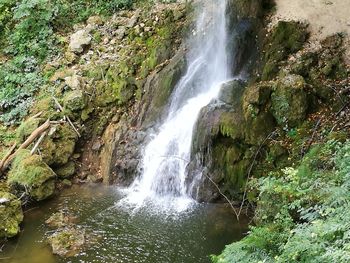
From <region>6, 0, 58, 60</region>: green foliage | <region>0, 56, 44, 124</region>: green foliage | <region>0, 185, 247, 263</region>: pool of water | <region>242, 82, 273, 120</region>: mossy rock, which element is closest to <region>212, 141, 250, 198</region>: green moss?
<region>0, 185, 247, 263</region>: pool of water

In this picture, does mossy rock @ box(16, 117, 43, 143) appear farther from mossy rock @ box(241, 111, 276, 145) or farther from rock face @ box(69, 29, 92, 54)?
mossy rock @ box(241, 111, 276, 145)

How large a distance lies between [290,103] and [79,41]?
7.22 meters

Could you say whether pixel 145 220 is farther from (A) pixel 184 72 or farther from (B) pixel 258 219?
(A) pixel 184 72

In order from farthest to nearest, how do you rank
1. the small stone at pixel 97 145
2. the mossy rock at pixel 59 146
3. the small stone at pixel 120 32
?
the small stone at pixel 120 32 → the small stone at pixel 97 145 → the mossy rock at pixel 59 146

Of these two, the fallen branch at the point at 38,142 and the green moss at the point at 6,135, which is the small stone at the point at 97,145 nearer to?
the fallen branch at the point at 38,142

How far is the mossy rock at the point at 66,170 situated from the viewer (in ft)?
31.7

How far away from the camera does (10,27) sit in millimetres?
13297

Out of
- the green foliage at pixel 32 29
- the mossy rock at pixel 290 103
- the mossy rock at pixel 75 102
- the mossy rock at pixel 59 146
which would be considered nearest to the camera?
the mossy rock at pixel 290 103

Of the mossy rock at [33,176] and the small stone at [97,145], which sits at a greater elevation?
the small stone at [97,145]

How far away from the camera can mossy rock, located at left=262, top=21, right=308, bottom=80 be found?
30.4 feet

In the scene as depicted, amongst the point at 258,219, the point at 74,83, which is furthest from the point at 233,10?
the point at 258,219

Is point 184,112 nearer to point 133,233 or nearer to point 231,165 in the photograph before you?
point 231,165

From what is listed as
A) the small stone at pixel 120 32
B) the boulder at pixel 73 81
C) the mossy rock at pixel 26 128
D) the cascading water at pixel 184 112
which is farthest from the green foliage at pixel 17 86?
the cascading water at pixel 184 112

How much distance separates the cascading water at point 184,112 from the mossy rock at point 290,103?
1885 millimetres
